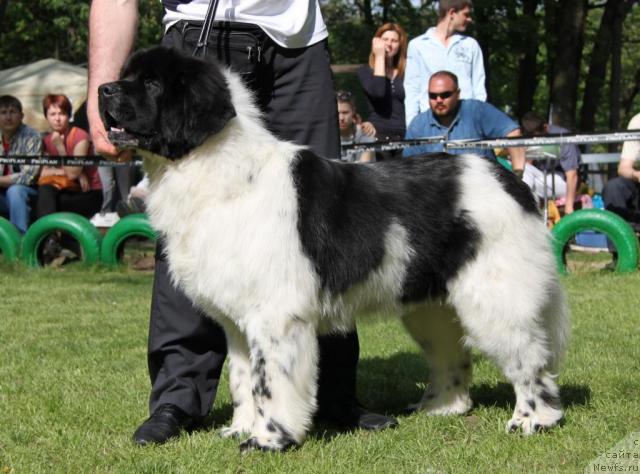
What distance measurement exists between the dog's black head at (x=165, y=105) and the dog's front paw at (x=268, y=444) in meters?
1.32

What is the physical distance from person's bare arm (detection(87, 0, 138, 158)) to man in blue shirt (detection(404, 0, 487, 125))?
5584 mm

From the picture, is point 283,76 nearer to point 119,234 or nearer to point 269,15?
point 269,15

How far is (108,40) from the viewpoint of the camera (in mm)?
4168

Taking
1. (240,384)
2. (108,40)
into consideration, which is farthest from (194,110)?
(240,384)

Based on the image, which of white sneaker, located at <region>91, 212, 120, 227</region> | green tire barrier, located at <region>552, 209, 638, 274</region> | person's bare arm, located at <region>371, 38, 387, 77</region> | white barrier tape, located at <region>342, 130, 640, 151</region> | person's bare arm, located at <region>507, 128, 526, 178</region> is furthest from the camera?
white sneaker, located at <region>91, 212, 120, 227</region>

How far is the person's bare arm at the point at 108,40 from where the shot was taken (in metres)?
4.16

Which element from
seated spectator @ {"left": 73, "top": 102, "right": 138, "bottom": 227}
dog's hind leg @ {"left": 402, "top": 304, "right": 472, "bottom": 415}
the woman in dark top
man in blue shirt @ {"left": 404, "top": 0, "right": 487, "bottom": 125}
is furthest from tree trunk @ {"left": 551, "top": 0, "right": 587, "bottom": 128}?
dog's hind leg @ {"left": 402, "top": 304, "right": 472, "bottom": 415}

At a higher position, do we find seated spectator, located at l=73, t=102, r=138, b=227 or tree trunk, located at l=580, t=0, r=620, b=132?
tree trunk, located at l=580, t=0, r=620, b=132

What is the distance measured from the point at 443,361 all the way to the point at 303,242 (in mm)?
1314

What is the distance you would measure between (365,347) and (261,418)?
263 centimetres

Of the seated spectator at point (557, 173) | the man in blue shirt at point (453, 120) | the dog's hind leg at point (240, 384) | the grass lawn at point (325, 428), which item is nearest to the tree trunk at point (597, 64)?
the seated spectator at point (557, 173)

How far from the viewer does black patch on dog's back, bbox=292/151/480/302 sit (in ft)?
13.2

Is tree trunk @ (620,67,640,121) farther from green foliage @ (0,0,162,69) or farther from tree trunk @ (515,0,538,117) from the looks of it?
green foliage @ (0,0,162,69)

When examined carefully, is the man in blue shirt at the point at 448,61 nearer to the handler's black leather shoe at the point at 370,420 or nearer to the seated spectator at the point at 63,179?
the seated spectator at the point at 63,179
